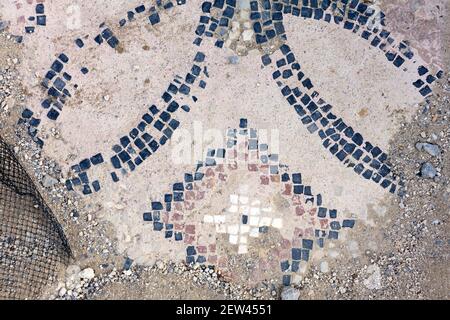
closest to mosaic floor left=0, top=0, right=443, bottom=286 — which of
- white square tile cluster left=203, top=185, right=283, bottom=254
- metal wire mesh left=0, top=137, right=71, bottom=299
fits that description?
white square tile cluster left=203, top=185, right=283, bottom=254

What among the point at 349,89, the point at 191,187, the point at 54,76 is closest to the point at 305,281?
the point at 191,187

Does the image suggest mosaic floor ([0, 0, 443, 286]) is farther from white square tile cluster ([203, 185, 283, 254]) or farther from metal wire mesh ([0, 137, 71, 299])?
metal wire mesh ([0, 137, 71, 299])

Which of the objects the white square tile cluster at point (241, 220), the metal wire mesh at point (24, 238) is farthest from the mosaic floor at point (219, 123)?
the metal wire mesh at point (24, 238)

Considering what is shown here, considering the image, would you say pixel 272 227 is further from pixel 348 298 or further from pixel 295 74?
pixel 295 74

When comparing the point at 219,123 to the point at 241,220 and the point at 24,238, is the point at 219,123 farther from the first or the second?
the point at 24,238

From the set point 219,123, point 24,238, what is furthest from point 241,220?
point 24,238

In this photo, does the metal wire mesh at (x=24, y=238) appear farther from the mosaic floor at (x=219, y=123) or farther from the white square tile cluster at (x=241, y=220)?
the white square tile cluster at (x=241, y=220)
